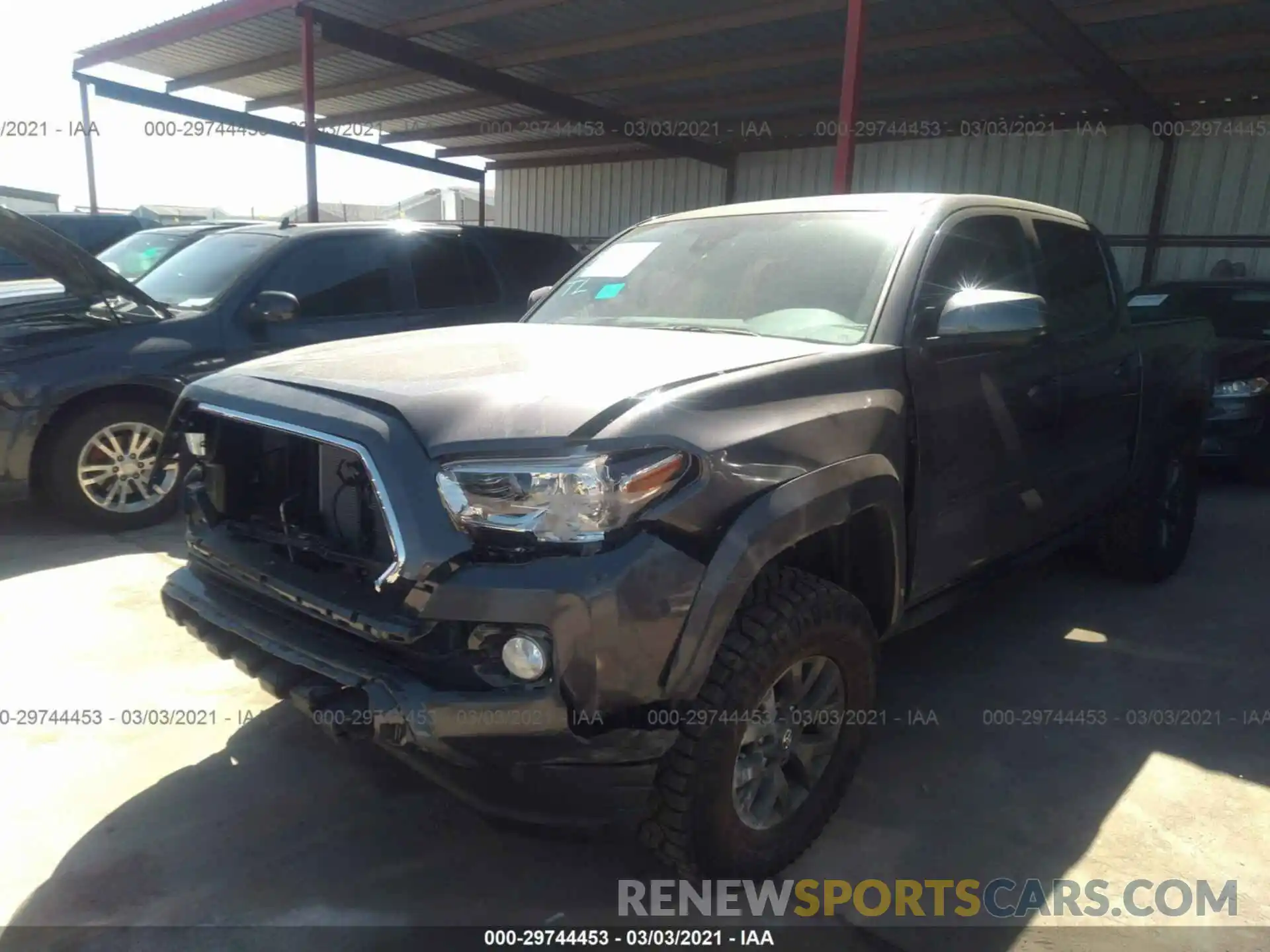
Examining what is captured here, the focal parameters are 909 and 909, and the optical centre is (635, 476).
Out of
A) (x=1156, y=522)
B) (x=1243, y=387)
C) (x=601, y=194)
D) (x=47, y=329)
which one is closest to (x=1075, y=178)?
(x=1243, y=387)

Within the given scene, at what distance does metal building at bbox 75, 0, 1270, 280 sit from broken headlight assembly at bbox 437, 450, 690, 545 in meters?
5.03

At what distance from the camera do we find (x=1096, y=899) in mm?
2453

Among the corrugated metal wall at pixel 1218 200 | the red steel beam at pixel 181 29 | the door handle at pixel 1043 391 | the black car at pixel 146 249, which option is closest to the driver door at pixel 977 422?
the door handle at pixel 1043 391

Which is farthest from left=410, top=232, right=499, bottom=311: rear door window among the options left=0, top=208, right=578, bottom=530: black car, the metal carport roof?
the metal carport roof

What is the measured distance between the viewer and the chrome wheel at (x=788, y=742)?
2.37 metres

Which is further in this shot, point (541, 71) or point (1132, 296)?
point (541, 71)

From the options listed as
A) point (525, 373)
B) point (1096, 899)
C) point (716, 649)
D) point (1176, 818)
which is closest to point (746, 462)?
point (716, 649)

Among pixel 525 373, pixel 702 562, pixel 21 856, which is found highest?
pixel 525 373

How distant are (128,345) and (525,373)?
373 cm

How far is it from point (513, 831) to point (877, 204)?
2380 mm

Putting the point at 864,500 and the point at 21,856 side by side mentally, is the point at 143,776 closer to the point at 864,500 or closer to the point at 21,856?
the point at 21,856

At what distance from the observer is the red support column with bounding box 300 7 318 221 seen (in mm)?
9789

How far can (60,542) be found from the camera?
4984 millimetres

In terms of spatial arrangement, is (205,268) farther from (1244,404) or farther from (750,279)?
(1244,404)
